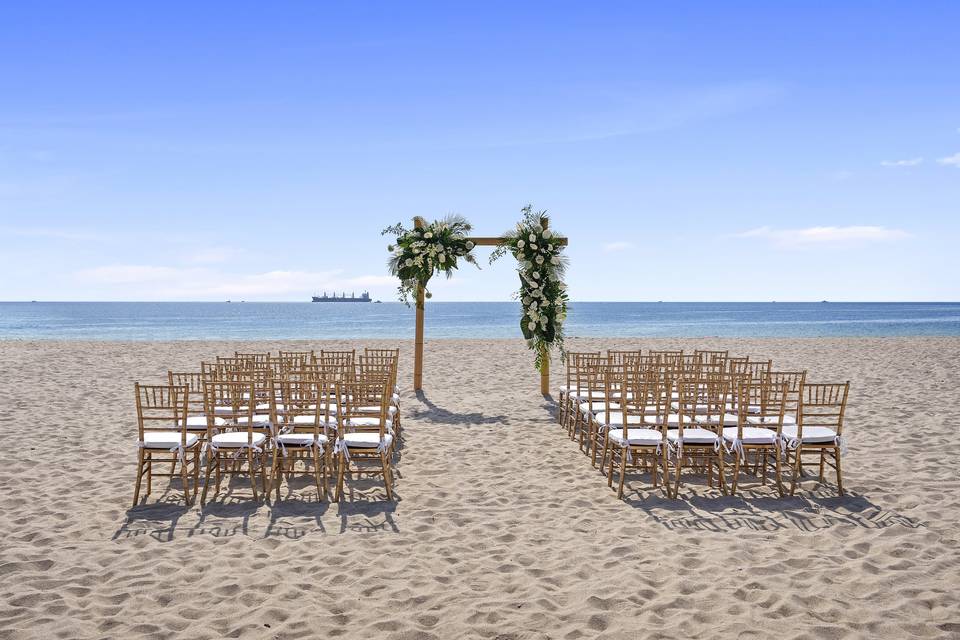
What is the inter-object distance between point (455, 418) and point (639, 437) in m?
4.49

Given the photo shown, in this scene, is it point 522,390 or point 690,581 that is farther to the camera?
point 522,390

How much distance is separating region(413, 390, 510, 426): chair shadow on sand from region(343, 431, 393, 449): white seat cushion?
3.73m

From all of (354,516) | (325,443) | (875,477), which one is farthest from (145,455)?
(875,477)

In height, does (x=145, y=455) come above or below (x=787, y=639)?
above

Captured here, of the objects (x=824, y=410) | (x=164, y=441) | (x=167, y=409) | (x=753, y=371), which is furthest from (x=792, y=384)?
(x=167, y=409)

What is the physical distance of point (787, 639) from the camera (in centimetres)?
344

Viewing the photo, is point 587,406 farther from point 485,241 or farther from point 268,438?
point 485,241

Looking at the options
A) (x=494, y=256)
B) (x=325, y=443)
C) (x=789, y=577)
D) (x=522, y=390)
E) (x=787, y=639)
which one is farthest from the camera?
(x=522, y=390)

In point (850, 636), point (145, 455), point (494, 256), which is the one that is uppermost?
point (494, 256)

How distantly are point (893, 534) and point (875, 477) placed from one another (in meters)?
1.70

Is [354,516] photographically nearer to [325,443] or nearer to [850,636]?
[325,443]

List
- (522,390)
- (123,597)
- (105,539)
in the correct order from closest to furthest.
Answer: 1. (123,597)
2. (105,539)
3. (522,390)

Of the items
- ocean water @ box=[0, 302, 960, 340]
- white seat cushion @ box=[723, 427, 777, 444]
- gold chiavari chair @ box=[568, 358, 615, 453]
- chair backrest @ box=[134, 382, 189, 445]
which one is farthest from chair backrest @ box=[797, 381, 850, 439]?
ocean water @ box=[0, 302, 960, 340]

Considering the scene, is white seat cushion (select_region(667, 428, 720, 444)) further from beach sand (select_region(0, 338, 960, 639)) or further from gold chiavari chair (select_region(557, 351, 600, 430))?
gold chiavari chair (select_region(557, 351, 600, 430))
